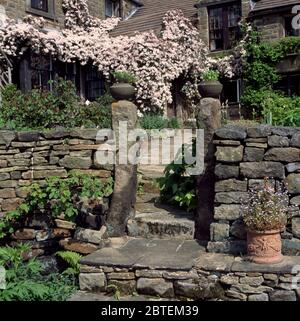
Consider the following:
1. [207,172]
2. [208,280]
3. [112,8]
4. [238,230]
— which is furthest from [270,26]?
[208,280]

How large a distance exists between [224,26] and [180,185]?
42.2 feet

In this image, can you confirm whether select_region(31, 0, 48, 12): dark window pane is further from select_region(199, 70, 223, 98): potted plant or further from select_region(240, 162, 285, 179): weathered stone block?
select_region(240, 162, 285, 179): weathered stone block

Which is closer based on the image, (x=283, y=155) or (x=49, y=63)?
(x=283, y=155)

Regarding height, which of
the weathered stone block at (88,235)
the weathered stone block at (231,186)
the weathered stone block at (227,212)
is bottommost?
the weathered stone block at (88,235)

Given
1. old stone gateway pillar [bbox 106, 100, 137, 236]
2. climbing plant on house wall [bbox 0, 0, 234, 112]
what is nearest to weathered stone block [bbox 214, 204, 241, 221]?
old stone gateway pillar [bbox 106, 100, 137, 236]

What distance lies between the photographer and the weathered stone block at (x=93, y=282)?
4797mm

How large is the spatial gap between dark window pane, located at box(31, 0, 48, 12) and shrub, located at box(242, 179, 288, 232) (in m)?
12.1

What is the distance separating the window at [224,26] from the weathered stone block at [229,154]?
13.0m

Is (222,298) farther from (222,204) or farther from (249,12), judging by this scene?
(249,12)

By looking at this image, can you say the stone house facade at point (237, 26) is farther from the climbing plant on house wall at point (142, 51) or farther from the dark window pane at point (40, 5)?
the dark window pane at point (40, 5)

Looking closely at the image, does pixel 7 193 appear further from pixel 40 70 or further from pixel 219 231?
pixel 40 70

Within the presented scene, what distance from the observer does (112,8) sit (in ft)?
63.1

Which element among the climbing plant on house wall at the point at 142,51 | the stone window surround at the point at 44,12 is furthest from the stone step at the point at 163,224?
the stone window surround at the point at 44,12

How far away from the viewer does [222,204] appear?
5.02 m
